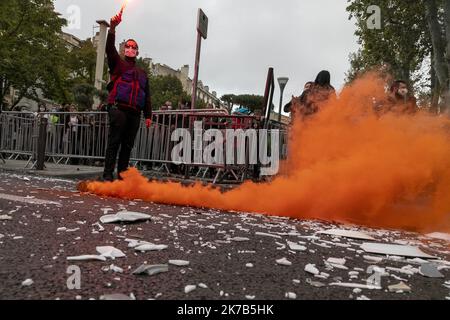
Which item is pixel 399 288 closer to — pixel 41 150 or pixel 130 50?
pixel 130 50

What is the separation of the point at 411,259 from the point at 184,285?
78.1 inches

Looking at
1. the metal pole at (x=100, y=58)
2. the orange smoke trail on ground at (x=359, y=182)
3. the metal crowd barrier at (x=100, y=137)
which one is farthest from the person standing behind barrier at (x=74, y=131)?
the metal pole at (x=100, y=58)

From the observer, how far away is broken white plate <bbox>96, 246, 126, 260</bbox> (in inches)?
109

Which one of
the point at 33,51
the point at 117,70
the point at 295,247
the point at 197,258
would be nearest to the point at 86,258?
the point at 197,258

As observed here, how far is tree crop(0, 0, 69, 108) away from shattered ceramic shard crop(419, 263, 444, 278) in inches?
1023

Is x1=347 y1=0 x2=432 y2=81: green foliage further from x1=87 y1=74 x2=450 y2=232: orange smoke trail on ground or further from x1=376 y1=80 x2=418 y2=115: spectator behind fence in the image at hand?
x1=87 y1=74 x2=450 y2=232: orange smoke trail on ground

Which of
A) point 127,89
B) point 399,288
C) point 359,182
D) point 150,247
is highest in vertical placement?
point 127,89

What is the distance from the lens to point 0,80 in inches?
1099

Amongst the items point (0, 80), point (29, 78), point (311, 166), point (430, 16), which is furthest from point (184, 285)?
point (0, 80)

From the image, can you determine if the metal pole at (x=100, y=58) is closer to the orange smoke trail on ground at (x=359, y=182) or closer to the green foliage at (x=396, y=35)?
the green foliage at (x=396, y=35)

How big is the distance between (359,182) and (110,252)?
355cm

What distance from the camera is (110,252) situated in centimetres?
285
